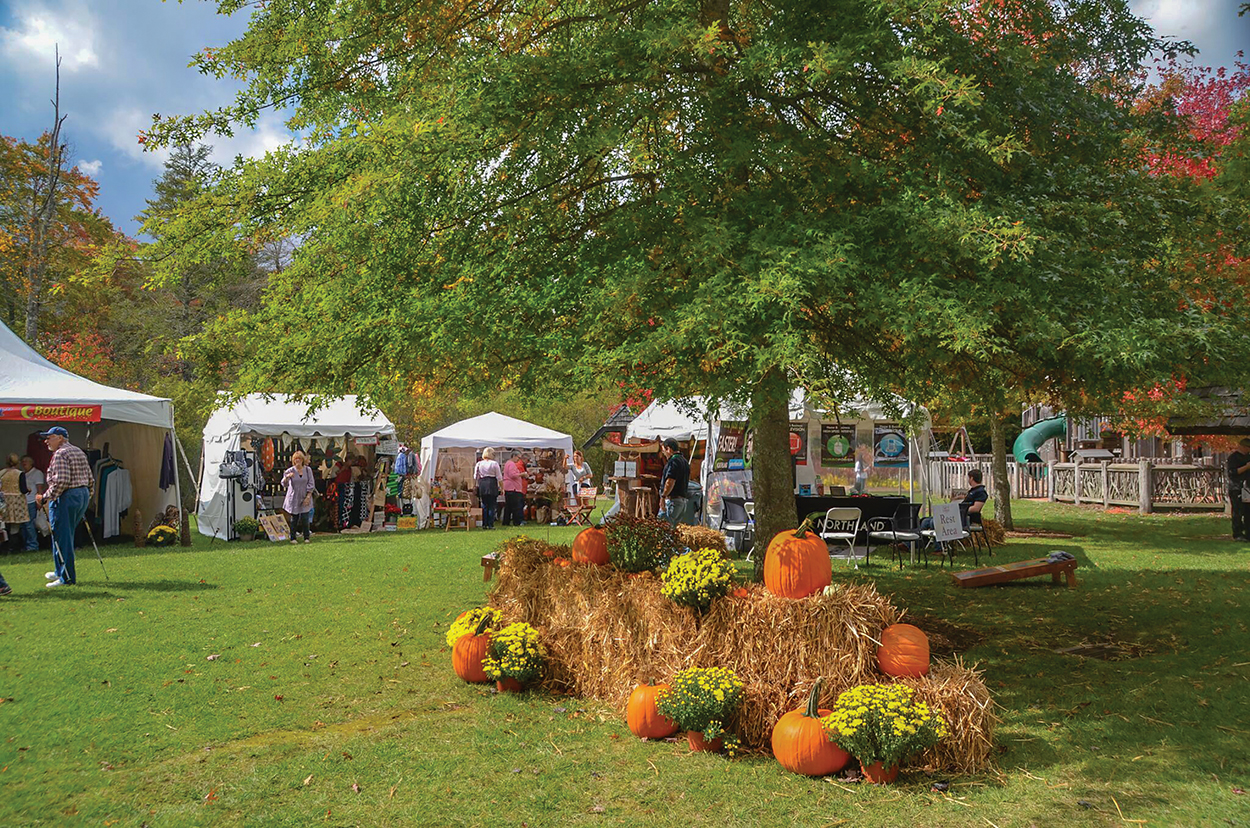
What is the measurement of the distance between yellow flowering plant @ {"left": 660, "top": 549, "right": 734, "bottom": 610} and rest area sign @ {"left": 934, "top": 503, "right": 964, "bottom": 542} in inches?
295

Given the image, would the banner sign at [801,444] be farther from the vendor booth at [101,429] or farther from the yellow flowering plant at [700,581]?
the yellow flowering plant at [700,581]

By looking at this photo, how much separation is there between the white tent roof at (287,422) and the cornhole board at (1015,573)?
11.4m

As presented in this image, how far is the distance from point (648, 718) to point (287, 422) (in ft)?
48.1

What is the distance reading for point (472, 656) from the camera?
6.58m

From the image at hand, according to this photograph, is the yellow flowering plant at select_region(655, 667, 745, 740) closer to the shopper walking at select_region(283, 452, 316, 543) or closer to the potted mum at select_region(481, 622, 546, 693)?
the potted mum at select_region(481, 622, 546, 693)

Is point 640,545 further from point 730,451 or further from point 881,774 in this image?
point 730,451

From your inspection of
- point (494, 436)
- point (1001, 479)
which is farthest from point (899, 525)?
point (494, 436)

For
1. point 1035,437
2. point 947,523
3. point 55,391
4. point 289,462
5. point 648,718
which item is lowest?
point 648,718

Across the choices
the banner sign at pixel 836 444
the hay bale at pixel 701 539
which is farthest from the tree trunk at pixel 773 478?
the banner sign at pixel 836 444

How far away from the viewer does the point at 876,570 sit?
12680mm

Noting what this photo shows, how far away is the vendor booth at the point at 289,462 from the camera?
17.6 metres

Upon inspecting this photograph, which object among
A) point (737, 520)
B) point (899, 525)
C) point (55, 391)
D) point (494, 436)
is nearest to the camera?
point (899, 525)

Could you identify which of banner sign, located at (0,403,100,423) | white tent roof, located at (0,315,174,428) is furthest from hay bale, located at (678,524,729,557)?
white tent roof, located at (0,315,174,428)

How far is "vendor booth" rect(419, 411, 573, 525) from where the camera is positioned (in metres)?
21.2
